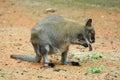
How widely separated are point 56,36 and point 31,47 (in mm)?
1708

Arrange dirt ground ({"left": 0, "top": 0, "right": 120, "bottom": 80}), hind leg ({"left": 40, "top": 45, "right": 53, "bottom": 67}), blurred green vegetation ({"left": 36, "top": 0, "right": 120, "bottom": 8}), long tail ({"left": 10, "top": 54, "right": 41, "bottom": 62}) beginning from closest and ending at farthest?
dirt ground ({"left": 0, "top": 0, "right": 120, "bottom": 80}), hind leg ({"left": 40, "top": 45, "right": 53, "bottom": 67}), long tail ({"left": 10, "top": 54, "right": 41, "bottom": 62}), blurred green vegetation ({"left": 36, "top": 0, "right": 120, "bottom": 8})

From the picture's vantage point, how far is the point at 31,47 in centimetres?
1034

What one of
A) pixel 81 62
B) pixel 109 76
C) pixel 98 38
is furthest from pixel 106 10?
pixel 109 76

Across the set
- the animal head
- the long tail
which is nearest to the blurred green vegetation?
the animal head

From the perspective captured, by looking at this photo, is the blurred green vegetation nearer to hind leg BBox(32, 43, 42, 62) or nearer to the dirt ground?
the dirt ground

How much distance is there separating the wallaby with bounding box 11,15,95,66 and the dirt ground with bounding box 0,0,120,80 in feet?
0.69

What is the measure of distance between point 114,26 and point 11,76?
640 cm

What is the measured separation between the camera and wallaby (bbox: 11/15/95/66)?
28.3 feet

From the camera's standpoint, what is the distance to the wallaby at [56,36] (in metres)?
8.63

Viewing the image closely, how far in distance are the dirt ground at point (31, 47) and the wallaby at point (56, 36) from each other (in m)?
0.21

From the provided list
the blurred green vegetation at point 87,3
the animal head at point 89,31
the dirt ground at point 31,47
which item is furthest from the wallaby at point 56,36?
the blurred green vegetation at point 87,3

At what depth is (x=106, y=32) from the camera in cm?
1299

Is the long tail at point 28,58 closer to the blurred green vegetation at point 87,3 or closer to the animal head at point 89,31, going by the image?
the animal head at point 89,31

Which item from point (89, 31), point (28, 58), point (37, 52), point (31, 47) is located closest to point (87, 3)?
point (31, 47)
